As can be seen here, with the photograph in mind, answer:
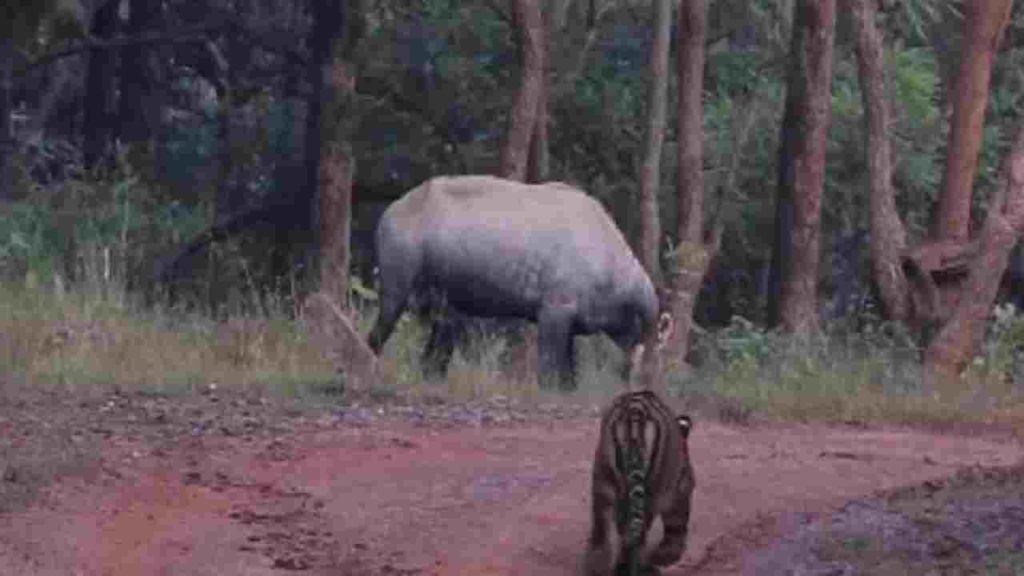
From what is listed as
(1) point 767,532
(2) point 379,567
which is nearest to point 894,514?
(1) point 767,532

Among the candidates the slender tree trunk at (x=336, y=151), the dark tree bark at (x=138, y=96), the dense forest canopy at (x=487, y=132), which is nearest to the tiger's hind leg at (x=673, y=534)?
the slender tree trunk at (x=336, y=151)

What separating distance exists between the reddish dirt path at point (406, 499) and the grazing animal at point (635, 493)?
0.21 m

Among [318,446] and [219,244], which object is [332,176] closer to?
[219,244]

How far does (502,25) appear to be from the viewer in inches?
1031

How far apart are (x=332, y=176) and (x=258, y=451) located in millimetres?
9297

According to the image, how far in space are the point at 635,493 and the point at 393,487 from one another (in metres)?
2.30

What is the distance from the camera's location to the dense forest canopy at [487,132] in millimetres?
25234

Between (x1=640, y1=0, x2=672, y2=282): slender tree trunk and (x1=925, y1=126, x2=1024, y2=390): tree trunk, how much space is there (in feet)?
10.2

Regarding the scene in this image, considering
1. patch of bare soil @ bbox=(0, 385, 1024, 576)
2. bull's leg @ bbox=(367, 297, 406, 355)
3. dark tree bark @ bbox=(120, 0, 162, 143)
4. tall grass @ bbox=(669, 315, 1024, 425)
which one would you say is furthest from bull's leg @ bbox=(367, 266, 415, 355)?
dark tree bark @ bbox=(120, 0, 162, 143)

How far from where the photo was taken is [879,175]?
67.0ft

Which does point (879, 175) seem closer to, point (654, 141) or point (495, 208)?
point (654, 141)

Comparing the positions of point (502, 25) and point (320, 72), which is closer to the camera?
point (320, 72)

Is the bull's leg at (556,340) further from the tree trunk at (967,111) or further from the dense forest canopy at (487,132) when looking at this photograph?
the dense forest canopy at (487,132)

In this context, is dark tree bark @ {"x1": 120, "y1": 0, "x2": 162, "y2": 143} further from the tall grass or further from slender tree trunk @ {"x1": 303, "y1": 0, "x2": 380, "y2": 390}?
the tall grass
